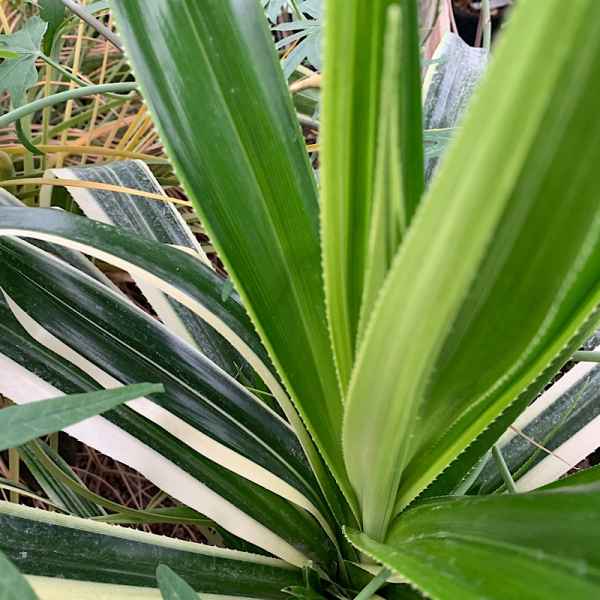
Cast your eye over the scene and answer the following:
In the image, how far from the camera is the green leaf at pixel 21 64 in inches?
18.1

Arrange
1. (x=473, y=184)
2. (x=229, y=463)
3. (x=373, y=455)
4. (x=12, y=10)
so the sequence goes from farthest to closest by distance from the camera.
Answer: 1. (x=12, y=10)
2. (x=229, y=463)
3. (x=373, y=455)
4. (x=473, y=184)

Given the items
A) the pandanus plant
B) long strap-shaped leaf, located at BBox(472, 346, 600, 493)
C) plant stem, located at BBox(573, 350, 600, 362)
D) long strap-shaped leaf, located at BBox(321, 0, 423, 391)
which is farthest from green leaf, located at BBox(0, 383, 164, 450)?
long strap-shaped leaf, located at BBox(472, 346, 600, 493)

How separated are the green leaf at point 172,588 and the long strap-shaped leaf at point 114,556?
0.50 feet

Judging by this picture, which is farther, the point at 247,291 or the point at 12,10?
the point at 12,10

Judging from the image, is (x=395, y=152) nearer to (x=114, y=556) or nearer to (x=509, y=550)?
(x=509, y=550)

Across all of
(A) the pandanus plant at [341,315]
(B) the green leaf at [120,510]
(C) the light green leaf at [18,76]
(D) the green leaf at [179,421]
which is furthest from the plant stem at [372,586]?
(C) the light green leaf at [18,76]

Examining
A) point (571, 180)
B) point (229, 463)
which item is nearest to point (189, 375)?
point (229, 463)

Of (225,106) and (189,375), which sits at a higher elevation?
(225,106)

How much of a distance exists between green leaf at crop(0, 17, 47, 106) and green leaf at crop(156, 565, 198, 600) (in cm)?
37

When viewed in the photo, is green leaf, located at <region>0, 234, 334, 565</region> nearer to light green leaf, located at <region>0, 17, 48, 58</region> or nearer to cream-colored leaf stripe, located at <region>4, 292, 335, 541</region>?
cream-colored leaf stripe, located at <region>4, 292, 335, 541</region>

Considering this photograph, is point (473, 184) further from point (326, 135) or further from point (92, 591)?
point (92, 591)

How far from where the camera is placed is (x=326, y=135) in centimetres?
25

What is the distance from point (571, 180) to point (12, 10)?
1078 millimetres

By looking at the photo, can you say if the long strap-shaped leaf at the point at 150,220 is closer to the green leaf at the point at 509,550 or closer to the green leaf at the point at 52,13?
the green leaf at the point at 52,13
